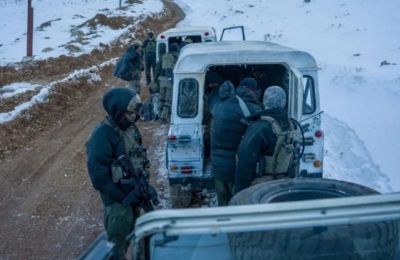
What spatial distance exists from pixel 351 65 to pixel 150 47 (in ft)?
23.8

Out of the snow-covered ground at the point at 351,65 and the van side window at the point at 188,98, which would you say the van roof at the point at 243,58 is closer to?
the van side window at the point at 188,98

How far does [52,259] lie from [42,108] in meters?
7.23

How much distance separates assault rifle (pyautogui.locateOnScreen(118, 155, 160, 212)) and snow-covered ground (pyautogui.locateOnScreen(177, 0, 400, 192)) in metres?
4.49

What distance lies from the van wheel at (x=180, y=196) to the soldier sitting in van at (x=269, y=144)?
214cm

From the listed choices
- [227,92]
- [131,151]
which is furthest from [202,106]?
[131,151]

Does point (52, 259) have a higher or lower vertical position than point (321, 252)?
lower

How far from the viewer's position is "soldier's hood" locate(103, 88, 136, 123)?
14.2ft

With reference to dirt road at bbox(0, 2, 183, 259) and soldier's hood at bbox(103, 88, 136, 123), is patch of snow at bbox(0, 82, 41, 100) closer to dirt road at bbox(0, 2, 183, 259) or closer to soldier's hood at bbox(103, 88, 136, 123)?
dirt road at bbox(0, 2, 183, 259)

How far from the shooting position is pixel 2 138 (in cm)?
1043

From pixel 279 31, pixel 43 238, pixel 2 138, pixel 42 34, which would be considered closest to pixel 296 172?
pixel 43 238

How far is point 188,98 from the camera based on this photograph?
6.69 meters

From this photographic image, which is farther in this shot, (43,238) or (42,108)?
(42,108)

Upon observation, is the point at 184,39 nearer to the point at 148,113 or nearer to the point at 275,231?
the point at 148,113

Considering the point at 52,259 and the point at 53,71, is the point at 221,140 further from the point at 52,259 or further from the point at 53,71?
the point at 53,71
